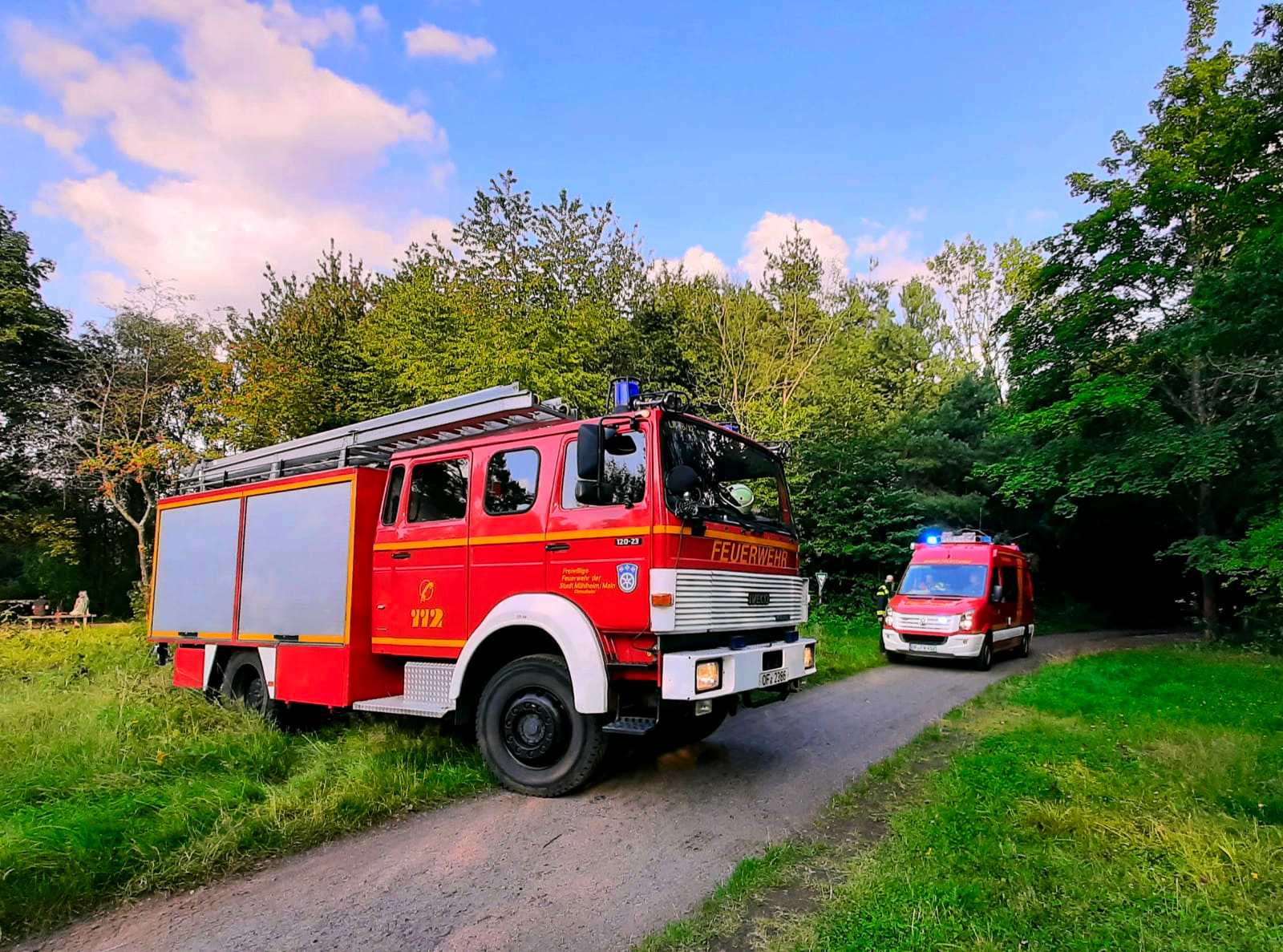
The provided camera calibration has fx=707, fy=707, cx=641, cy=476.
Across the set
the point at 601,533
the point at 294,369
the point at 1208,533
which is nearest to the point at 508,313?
the point at 294,369

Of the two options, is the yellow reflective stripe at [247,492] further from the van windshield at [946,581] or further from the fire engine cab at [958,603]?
the van windshield at [946,581]

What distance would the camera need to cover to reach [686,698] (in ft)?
14.3

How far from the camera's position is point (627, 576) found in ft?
15.3

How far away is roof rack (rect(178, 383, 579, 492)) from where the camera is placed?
580 centimetres

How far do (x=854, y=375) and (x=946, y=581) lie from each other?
10.0 m

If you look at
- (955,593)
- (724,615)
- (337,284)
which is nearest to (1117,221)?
(955,593)

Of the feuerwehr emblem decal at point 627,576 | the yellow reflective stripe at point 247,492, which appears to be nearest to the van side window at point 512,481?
the feuerwehr emblem decal at point 627,576

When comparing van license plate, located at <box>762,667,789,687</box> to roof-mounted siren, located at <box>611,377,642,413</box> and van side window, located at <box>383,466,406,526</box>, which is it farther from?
van side window, located at <box>383,466,406,526</box>

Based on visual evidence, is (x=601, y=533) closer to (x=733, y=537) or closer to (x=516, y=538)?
(x=516, y=538)

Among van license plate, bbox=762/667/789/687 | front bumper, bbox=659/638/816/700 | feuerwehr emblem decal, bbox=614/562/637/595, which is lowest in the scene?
van license plate, bbox=762/667/789/687

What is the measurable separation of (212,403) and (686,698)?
20723mm

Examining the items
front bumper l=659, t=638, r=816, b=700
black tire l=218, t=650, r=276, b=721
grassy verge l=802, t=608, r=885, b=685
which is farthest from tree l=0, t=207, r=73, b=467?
front bumper l=659, t=638, r=816, b=700

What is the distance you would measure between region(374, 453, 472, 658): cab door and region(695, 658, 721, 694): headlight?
1969 mm

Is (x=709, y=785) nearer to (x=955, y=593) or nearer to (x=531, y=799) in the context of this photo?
(x=531, y=799)
